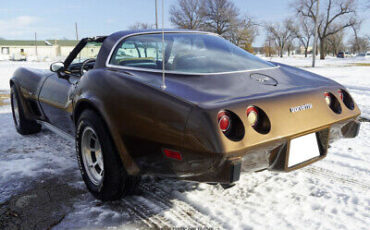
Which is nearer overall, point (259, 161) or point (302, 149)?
point (259, 161)

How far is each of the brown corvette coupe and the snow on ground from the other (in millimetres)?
198

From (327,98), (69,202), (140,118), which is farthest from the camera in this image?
(69,202)

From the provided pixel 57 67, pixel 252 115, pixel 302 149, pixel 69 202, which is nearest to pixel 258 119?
pixel 252 115

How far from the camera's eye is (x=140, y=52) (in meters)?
2.54

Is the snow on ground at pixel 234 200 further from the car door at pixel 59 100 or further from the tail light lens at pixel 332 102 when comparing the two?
the tail light lens at pixel 332 102

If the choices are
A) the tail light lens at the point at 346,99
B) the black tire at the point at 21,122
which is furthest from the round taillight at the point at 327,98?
the black tire at the point at 21,122

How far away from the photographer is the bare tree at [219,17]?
39.5m

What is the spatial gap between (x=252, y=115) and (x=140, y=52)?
3.95ft

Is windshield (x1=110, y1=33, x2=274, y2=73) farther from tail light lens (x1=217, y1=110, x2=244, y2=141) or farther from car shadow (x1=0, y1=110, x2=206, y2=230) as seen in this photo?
car shadow (x1=0, y1=110, x2=206, y2=230)

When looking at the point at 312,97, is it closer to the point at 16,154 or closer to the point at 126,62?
the point at 126,62

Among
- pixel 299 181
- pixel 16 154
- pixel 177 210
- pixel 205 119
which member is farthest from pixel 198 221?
pixel 16 154

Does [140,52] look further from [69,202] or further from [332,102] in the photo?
[332,102]

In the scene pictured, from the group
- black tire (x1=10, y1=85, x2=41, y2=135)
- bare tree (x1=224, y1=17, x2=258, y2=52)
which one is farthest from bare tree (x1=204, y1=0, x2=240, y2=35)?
black tire (x1=10, y1=85, x2=41, y2=135)

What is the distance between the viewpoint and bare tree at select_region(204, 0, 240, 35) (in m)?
39.5
